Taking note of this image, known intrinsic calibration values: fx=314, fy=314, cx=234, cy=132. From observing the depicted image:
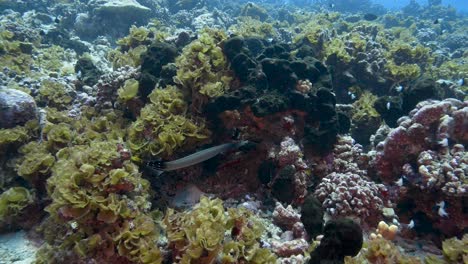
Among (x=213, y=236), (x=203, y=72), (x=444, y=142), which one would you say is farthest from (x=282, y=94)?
(x=213, y=236)

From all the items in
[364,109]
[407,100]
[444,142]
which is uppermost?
[444,142]

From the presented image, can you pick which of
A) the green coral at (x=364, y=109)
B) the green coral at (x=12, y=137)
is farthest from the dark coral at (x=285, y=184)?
the green coral at (x=12, y=137)

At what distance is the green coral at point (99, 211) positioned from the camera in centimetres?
400

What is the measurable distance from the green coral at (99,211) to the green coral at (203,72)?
2.24m

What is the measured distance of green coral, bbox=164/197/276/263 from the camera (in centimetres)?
374

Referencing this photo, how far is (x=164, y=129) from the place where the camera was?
562cm

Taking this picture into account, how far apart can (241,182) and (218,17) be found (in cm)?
1762

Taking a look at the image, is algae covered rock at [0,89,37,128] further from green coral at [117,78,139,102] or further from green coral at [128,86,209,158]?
green coral at [128,86,209,158]

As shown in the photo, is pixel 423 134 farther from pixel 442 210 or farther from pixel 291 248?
pixel 291 248

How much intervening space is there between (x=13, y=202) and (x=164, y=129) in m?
2.67

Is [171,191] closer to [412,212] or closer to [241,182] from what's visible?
[241,182]

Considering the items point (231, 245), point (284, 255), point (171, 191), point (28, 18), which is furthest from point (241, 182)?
point (28, 18)

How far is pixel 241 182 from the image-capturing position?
6.14 m

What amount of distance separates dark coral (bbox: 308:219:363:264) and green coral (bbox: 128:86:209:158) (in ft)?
9.61
